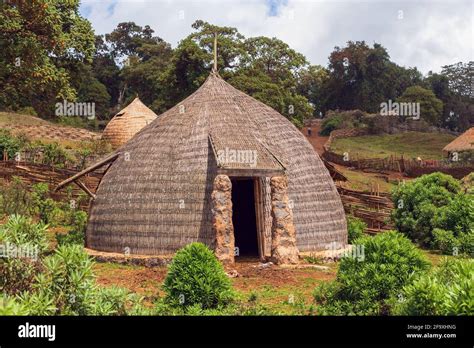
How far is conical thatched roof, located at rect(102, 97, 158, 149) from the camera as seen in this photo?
42750mm

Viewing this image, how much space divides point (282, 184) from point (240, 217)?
16.6 feet

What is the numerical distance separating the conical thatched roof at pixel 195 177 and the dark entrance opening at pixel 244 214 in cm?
286

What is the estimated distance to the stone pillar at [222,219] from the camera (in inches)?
596

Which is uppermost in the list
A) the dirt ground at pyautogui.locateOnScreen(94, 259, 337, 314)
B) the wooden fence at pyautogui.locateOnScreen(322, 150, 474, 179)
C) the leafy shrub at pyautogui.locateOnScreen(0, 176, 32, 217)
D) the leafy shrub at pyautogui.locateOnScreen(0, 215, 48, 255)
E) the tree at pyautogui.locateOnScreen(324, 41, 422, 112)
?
the tree at pyautogui.locateOnScreen(324, 41, 422, 112)

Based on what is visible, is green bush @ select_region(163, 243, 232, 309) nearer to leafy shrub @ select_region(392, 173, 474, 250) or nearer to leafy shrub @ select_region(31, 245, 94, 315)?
leafy shrub @ select_region(31, 245, 94, 315)

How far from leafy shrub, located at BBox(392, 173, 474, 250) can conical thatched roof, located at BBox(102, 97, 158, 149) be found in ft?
76.9

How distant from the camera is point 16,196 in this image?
2323 cm

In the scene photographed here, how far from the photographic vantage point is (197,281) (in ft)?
35.4

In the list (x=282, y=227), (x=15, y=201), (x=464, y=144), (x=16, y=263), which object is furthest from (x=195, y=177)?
(x=464, y=144)

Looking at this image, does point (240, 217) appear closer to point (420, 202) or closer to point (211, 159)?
point (211, 159)

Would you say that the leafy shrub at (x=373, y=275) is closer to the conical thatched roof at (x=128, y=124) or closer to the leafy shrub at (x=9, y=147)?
the leafy shrub at (x=9, y=147)

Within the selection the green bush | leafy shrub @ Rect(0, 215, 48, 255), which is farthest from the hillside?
leafy shrub @ Rect(0, 215, 48, 255)

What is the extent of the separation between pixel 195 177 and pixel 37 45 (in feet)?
19.0

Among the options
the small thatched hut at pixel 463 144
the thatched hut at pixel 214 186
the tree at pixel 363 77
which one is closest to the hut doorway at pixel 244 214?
the thatched hut at pixel 214 186
